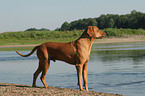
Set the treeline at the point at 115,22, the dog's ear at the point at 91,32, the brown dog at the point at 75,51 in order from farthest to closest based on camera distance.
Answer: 1. the treeline at the point at 115,22
2. the dog's ear at the point at 91,32
3. the brown dog at the point at 75,51

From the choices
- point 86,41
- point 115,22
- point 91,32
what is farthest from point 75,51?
point 115,22

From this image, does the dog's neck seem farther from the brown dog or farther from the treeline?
the treeline

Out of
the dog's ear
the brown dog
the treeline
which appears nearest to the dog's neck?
the brown dog

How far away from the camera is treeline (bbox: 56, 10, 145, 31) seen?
104 metres

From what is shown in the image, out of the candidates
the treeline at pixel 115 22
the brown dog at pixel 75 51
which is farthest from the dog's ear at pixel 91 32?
the treeline at pixel 115 22

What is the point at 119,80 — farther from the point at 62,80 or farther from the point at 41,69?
the point at 41,69

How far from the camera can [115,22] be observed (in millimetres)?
122500

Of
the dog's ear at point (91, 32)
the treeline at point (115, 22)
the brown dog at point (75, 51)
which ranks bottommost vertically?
the treeline at point (115, 22)

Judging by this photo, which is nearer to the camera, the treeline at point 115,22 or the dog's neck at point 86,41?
the dog's neck at point 86,41

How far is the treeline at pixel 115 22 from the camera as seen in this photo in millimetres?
104275

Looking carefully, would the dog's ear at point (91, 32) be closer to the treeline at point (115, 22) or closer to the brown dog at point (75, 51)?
the brown dog at point (75, 51)

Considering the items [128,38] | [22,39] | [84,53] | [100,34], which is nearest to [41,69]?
[84,53]

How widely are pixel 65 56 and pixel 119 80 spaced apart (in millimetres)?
3464

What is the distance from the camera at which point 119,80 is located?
39.3 ft
